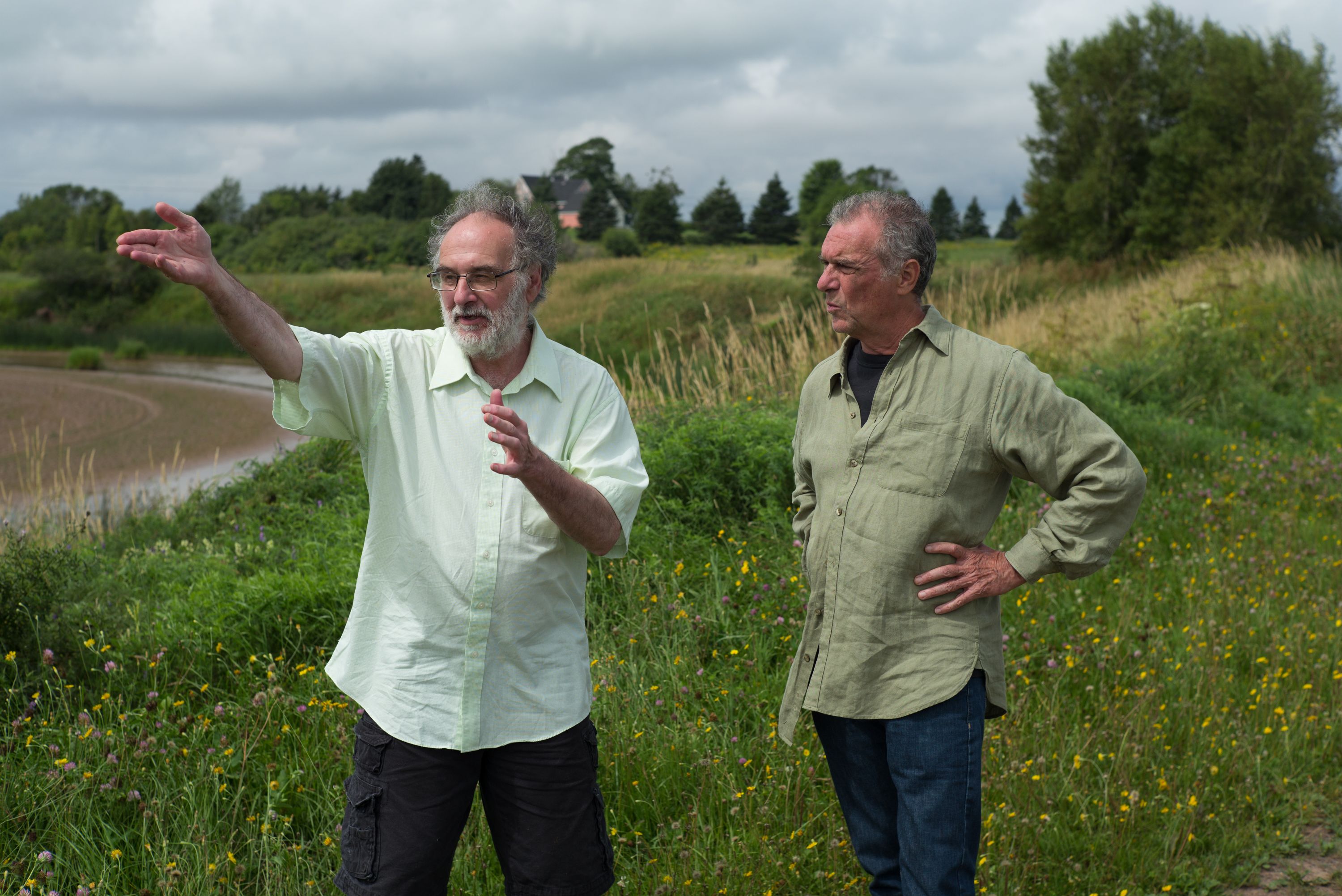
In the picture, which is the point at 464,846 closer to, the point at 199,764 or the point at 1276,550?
the point at 199,764

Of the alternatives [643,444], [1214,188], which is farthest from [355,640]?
[1214,188]

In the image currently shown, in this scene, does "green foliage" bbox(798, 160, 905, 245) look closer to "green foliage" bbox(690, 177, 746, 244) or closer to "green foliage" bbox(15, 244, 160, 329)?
"green foliage" bbox(690, 177, 746, 244)

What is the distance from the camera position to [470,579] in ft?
7.22

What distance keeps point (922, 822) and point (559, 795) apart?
0.82m

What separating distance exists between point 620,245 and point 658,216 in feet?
33.6

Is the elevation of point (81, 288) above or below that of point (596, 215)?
below

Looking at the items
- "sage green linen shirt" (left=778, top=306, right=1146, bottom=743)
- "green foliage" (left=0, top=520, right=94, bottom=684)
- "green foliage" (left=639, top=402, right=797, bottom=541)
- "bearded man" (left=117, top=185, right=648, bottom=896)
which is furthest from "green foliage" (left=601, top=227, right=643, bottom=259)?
"bearded man" (left=117, top=185, right=648, bottom=896)

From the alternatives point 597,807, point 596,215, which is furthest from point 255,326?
point 596,215

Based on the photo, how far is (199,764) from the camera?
10.9 feet

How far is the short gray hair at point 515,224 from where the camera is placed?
7.64 ft

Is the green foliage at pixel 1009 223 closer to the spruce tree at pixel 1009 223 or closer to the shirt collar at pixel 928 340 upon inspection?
the spruce tree at pixel 1009 223

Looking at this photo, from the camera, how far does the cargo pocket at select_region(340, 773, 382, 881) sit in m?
2.20

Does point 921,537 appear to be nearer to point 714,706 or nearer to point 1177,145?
point 714,706

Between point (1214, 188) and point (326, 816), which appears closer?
Result: point (326, 816)
